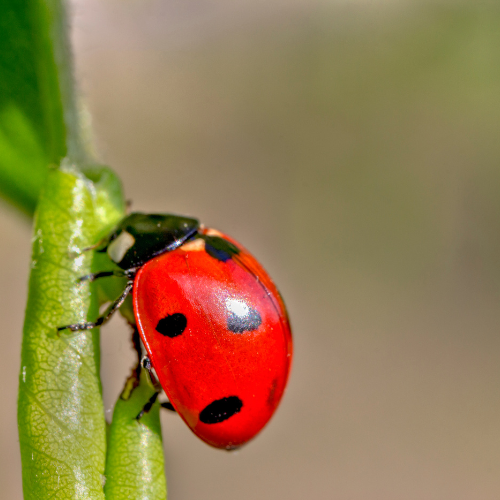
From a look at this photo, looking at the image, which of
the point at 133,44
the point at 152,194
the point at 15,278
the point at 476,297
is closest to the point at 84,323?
the point at 15,278

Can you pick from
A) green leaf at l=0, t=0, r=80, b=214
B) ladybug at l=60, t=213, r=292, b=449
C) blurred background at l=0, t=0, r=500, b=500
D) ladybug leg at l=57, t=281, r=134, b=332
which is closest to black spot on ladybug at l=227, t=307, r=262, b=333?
ladybug at l=60, t=213, r=292, b=449

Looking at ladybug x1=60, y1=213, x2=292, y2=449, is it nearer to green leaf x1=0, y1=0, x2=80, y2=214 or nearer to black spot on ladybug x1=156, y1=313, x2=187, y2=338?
black spot on ladybug x1=156, y1=313, x2=187, y2=338

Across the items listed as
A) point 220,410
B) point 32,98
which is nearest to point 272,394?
point 220,410

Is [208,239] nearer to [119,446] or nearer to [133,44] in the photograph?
[119,446]

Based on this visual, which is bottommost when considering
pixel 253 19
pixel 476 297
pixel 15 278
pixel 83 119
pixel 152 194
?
pixel 83 119

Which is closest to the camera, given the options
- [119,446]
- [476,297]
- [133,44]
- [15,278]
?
[119,446]

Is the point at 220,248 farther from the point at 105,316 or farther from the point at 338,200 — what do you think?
the point at 338,200

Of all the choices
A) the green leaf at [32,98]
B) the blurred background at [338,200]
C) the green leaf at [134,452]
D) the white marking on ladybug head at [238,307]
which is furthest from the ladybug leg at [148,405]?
the blurred background at [338,200]
